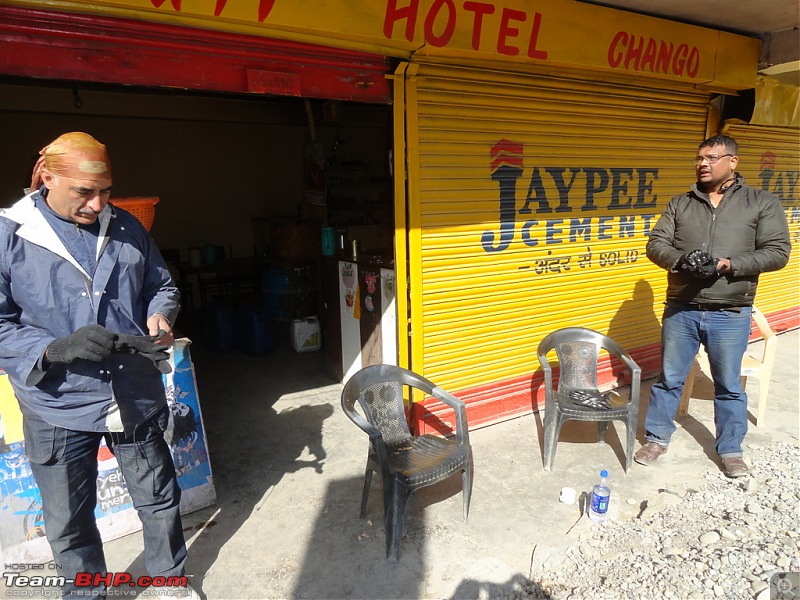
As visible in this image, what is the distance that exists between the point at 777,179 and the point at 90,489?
8.14 meters

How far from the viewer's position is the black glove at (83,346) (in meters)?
1.96

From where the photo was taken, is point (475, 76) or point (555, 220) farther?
point (555, 220)

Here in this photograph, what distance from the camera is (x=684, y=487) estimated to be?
3.50m

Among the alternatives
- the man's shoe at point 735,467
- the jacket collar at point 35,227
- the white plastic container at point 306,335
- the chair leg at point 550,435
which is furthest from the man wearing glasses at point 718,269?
the white plastic container at point 306,335

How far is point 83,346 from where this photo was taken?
Answer: 195 centimetres

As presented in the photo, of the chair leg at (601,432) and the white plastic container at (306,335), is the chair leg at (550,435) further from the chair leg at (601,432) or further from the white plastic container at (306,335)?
the white plastic container at (306,335)

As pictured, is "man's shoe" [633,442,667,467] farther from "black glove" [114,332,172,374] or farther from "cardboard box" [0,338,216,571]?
"black glove" [114,332,172,374]

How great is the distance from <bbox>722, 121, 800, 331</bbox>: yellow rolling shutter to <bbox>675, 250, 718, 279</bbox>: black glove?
3.30 meters

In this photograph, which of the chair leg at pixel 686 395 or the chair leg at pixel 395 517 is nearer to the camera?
the chair leg at pixel 395 517

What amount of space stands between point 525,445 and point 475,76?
10.0 feet

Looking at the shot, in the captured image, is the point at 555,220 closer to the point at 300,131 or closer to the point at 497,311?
the point at 497,311

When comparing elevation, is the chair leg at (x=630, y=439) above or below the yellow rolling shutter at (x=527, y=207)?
below

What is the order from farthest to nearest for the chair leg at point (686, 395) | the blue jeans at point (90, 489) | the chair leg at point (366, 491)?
the chair leg at point (686, 395) < the chair leg at point (366, 491) < the blue jeans at point (90, 489)

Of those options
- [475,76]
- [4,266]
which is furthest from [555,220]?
[4,266]
